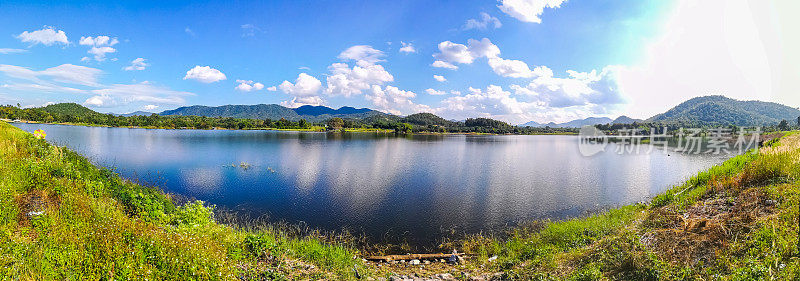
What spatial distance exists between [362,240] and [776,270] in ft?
40.9

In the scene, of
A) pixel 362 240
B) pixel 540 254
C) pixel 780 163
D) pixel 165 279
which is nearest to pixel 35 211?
pixel 165 279

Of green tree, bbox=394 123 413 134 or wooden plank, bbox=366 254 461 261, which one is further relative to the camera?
green tree, bbox=394 123 413 134

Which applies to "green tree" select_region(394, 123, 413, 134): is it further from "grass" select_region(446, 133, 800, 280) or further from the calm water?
"grass" select_region(446, 133, 800, 280)

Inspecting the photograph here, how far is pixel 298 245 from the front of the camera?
35.4 ft

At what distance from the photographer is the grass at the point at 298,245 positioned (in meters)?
5.16

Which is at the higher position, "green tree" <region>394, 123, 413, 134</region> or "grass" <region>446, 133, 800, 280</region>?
"green tree" <region>394, 123, 413, 134</region>

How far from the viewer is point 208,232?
809 centimetres

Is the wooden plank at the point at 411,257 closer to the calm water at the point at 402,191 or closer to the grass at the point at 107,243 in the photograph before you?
the grass at the point at 107,243

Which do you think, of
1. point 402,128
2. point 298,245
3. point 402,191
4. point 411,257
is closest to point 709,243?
point 411,257

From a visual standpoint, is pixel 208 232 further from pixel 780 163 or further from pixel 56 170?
pixel 780 163

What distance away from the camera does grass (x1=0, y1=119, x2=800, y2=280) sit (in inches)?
203

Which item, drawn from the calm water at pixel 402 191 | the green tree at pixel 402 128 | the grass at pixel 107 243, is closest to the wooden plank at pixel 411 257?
the grass at pixel 107 243

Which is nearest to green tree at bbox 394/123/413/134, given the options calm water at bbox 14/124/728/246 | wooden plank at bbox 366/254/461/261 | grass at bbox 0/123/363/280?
calm water at bbox 14/124/728/246

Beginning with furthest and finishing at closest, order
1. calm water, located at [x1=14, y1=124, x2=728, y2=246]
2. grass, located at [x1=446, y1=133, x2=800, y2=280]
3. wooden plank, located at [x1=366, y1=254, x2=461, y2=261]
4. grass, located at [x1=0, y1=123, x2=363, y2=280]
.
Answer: calm water, located at [x1=14, y1=124, x2=728, y2=246] < wooden plank, located at [x1=366, y1=254, x2=461, y2=261] < grass, located at [x1=446, y1=133, x2=800, y2=280] < grass, located at [x1=0, y1=123, x2=363, y2=280]
